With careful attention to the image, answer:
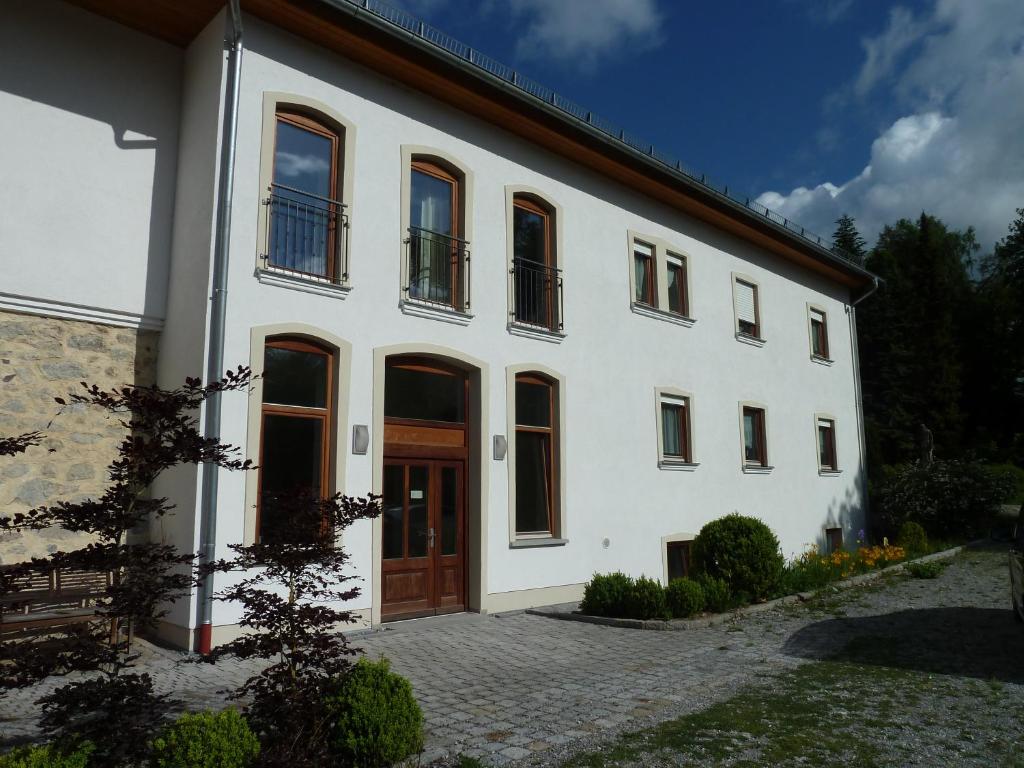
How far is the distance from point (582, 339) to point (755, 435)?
6.16 meters

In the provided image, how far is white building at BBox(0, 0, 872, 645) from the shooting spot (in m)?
8.78

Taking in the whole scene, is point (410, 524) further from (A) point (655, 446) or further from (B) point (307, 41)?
(B) point (307, 41)

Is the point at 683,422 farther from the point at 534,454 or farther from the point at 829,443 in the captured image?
the point at 829,443

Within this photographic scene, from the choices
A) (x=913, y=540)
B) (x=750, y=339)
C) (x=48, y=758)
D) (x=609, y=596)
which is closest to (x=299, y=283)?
(x=609, y=596)

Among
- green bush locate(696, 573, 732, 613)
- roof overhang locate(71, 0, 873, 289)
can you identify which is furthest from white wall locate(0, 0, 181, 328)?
green bush locate(696, 573, 732, 613)

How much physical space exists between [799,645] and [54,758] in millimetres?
7055

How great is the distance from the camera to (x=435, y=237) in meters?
10.9

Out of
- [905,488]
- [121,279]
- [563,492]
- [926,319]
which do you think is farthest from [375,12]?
[926,319]

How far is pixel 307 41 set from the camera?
9758 mm

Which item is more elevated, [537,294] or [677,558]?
[537,294]

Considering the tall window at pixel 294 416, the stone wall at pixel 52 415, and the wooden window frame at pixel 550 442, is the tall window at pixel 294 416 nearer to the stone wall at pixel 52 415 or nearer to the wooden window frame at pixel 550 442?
the stone wall at pixel 52 415

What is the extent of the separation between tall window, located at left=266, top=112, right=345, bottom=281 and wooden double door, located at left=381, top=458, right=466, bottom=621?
2.70 meters

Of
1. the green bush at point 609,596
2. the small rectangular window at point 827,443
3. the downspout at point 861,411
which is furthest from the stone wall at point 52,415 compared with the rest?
the downspout at point 861,411

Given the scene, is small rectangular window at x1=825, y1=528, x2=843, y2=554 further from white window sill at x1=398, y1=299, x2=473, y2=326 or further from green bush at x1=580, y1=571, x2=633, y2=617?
white window sill at x1=398, y1=299, x2=473, y2=326
